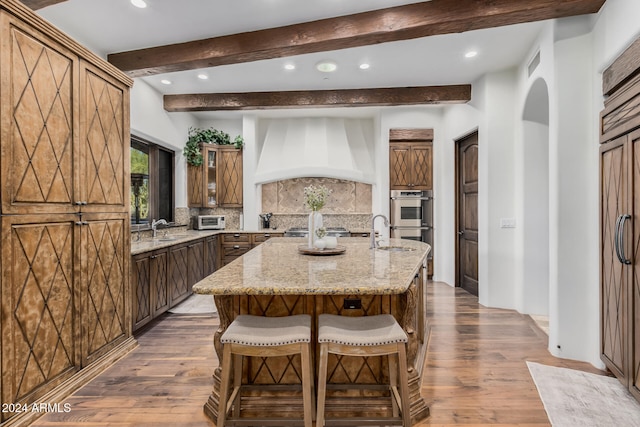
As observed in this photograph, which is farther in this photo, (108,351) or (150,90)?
(150,90)

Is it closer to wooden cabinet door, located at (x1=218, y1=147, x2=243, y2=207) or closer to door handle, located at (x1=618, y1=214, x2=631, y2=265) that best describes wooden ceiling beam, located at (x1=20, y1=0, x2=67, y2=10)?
wooden cabinet door, located at (x1=218, y1=147, x2=243, y2=207)

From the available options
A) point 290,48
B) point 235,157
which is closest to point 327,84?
point 290,48

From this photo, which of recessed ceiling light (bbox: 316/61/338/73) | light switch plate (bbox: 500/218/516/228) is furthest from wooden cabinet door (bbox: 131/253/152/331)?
light switch plate (bbox: 500/218/516/228)

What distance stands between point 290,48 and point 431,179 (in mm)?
3437

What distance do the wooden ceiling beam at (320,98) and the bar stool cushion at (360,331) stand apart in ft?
12.0

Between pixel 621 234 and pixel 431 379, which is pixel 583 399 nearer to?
pixel 431 379

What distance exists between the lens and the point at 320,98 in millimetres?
4844

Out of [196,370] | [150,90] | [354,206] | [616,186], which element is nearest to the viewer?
[616,186]

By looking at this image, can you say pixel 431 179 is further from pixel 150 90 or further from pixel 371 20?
pixel 150 90

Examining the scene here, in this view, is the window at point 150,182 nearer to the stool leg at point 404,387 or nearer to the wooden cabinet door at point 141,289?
the wooden cabinet door at point 141,289

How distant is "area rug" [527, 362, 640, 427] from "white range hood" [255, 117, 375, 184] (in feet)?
13.8

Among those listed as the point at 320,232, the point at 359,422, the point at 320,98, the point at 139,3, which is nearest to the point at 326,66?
the point at 320,98

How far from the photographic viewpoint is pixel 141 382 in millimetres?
2455

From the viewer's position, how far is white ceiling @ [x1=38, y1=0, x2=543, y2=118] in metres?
2.84
